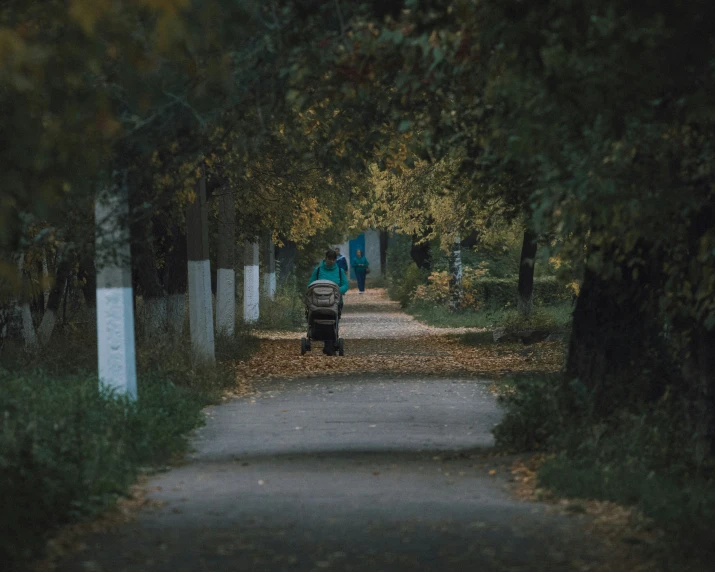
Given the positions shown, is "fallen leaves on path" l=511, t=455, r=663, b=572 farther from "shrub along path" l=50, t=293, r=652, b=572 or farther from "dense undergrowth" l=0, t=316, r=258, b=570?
"dense undergrowth" l=0, t=316, r=258, b=570

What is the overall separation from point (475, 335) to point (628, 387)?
18001 mm

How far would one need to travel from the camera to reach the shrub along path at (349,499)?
7.68 meters

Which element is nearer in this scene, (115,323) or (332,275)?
(115,323)

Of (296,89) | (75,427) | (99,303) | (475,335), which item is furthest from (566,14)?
(475,335)

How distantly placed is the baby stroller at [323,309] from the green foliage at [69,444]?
8.36 meters

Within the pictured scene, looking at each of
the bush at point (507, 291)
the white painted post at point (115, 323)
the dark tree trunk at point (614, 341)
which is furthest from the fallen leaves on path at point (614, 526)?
the bush at point (507, 291)

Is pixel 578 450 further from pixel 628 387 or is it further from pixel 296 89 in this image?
pixel 296 89

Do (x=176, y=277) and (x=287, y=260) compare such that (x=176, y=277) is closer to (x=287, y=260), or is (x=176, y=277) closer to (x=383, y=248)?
(x=287, y=260)

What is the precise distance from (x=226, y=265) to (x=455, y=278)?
1254 centimetres

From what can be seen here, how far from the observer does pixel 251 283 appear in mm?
34250

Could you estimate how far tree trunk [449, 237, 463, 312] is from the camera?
128ft

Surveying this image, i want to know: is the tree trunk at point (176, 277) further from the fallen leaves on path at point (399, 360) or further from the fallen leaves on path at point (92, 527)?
the fallen leaves on path at point (92, 527)

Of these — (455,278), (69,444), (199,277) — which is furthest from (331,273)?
(455,278)

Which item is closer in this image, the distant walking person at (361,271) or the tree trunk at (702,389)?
the tree trunk at (702,389)
